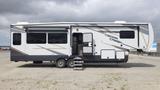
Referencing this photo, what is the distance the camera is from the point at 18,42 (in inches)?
1029

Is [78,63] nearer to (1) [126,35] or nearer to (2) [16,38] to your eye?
(1) [126,35]

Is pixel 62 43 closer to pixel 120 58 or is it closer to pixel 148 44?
pixel 120 58

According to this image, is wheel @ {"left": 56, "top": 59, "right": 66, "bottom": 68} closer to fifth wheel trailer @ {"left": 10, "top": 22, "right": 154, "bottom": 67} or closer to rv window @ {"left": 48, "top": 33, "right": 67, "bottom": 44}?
fifth wheel trailer @ {"left": 10, "top": 22, "right": 154, "bottom": 67}

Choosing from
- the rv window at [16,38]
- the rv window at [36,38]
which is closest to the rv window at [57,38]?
the rv window at [36,38]

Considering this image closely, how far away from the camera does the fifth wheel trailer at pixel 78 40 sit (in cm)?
2605

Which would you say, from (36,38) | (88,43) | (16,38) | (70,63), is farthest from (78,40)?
(16,38)

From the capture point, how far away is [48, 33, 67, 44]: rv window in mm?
26078

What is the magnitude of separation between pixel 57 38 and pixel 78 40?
1.52 metres

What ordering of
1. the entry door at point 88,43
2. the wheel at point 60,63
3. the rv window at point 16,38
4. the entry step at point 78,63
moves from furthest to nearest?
the wheel at point 60,63, the rv window at point 16,38, the entry door at point 88,43, the entry step at point 78,63

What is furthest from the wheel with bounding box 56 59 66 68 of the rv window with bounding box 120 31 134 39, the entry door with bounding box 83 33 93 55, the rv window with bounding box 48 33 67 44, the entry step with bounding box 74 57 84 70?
the rv window with bounding box 120 31 134 39

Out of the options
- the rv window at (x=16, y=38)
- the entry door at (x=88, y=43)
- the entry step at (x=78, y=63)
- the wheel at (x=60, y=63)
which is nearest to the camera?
the entry step at (x=78, y=63)

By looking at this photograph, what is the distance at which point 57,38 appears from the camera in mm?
26156

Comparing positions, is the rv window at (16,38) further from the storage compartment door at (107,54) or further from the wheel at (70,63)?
the storage compartment door at (107,54)

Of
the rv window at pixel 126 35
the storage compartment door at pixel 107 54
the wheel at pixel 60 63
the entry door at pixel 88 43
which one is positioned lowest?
the wheel at pixel 60 63
